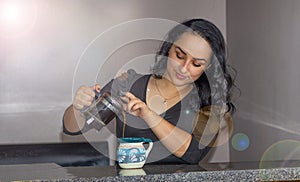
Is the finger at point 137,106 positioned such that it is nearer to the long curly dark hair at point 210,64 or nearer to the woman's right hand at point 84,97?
the woman's right hand at point 84,97

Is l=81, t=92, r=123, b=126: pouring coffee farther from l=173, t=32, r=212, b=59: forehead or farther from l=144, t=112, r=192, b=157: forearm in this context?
l=173, t=32, r=212, b=59: forehead


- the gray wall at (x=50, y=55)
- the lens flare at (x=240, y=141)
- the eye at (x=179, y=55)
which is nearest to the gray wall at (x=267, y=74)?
→ the lens flare at (x=240, y=141)

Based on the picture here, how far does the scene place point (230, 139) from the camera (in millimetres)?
2623

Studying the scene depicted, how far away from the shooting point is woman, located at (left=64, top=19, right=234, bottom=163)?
3.88ft

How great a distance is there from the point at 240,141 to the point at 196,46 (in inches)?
50.2

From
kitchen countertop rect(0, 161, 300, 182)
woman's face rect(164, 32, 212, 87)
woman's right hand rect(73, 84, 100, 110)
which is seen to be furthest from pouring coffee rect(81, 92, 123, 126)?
woman's face rect(164, 32, 212, 87)

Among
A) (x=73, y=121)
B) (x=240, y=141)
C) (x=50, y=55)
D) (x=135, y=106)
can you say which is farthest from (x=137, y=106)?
(x=50, y=55)

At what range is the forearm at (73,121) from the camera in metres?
1.16

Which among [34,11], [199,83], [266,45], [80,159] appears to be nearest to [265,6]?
[266,45]

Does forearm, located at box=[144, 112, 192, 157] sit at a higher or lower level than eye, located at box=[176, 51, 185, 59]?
lower

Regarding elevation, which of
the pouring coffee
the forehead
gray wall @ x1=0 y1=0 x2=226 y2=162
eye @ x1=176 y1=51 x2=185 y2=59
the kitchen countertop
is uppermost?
the forehead

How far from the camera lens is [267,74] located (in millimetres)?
2025

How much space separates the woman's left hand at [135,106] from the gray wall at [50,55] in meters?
1.35

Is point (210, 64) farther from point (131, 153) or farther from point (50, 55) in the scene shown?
point (50, 55)
